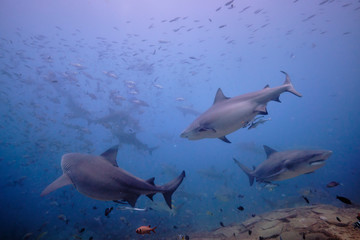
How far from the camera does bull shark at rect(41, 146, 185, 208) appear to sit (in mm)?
3301

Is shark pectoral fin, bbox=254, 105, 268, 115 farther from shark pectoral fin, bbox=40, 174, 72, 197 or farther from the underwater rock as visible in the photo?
shark pectoral fin, bbox=40, 174, 72, 197

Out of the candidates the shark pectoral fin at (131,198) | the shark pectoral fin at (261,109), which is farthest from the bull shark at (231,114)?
the shark pectoral fin at (131,198)

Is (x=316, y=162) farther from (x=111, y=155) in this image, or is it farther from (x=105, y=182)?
(x=111, y=155)

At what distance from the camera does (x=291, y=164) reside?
169 inches

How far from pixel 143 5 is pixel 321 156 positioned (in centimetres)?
4098

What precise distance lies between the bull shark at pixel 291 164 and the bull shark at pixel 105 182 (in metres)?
2.80

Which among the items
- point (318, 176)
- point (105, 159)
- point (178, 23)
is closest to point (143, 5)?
point (178, 23)

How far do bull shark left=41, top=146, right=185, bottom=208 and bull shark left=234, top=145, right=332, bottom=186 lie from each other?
110 inches

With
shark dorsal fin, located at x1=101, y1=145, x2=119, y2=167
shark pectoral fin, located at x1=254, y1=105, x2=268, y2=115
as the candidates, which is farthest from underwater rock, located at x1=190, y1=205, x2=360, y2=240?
shark dorsal fin, located at x1=101, y1=145, x2=119, y2=167

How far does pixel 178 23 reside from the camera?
38.1 meters

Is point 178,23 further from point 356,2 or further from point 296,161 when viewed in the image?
point 296,161

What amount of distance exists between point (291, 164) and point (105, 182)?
425 centimetres

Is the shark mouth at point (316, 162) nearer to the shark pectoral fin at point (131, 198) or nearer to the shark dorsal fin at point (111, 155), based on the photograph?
the shark pectoral fin at point (131, 198)

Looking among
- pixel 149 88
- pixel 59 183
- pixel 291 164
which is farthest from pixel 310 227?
pixel 149 88
